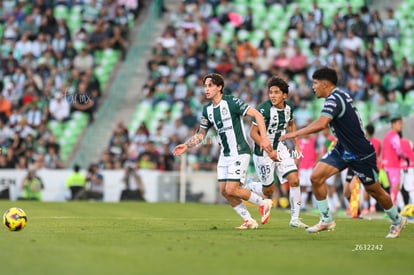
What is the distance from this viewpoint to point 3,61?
34625 millimetres

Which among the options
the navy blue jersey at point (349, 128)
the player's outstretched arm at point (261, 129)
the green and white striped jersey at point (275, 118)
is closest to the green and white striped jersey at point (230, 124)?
the player's outstretched arm at point (261, 129)

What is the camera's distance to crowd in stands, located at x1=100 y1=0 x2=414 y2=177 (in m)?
31.1

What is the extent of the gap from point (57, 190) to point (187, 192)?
12.2 feet

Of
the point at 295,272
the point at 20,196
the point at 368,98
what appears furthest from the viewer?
the point at 368,98

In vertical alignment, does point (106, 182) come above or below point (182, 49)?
below

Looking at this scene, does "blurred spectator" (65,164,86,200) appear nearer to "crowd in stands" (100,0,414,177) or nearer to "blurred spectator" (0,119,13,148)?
"crowd in stands" (100,0,414,177)

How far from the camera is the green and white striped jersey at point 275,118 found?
16875 mm

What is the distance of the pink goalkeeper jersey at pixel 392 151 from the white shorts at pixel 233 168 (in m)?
7.56

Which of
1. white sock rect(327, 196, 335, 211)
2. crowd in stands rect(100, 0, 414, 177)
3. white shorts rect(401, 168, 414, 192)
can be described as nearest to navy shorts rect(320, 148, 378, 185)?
white shorts rect(401, 168, 414, 192)

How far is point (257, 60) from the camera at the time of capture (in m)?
34.2

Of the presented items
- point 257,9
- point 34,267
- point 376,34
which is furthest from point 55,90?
point 34,267

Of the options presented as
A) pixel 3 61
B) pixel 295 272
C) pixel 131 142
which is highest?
pixel 3 61

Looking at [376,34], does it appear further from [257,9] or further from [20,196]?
[20,196]

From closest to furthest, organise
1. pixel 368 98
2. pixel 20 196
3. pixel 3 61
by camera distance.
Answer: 1. pixel 20 196
2. pixel 368 98
3. pixel 3 61
